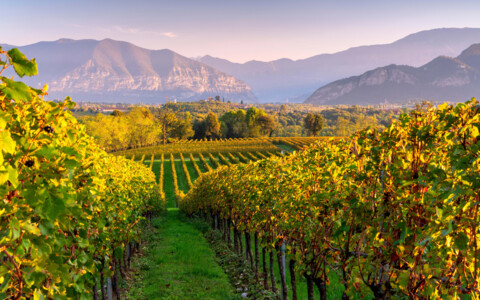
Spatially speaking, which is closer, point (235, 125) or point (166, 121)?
point (166, 121)

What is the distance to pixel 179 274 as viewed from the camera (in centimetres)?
1302

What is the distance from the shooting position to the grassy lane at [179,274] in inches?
430

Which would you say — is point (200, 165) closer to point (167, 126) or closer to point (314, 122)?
point (167, 126)

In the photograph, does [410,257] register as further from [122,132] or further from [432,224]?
[122,132]

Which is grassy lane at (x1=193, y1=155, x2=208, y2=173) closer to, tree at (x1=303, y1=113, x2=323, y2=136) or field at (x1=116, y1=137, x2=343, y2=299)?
field at (x1=116, y1=137, x2=343, y2=299)

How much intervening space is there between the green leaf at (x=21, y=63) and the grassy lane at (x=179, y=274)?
1025 cm

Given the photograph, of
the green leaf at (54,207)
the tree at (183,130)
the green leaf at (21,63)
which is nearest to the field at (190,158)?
the tree at (183,130)

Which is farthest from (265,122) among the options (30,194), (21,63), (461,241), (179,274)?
(21,63)

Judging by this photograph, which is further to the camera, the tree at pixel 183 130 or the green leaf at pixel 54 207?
the tree at pixel 183 130

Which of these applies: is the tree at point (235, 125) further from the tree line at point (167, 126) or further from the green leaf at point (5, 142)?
the green leaf at point (5, 142)

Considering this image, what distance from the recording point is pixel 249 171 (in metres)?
13.6

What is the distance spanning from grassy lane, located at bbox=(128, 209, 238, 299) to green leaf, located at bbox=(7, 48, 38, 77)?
33.6ft

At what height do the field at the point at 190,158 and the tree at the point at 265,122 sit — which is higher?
the tree at the point at 265,122

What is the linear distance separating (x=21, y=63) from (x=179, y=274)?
1268 cm
